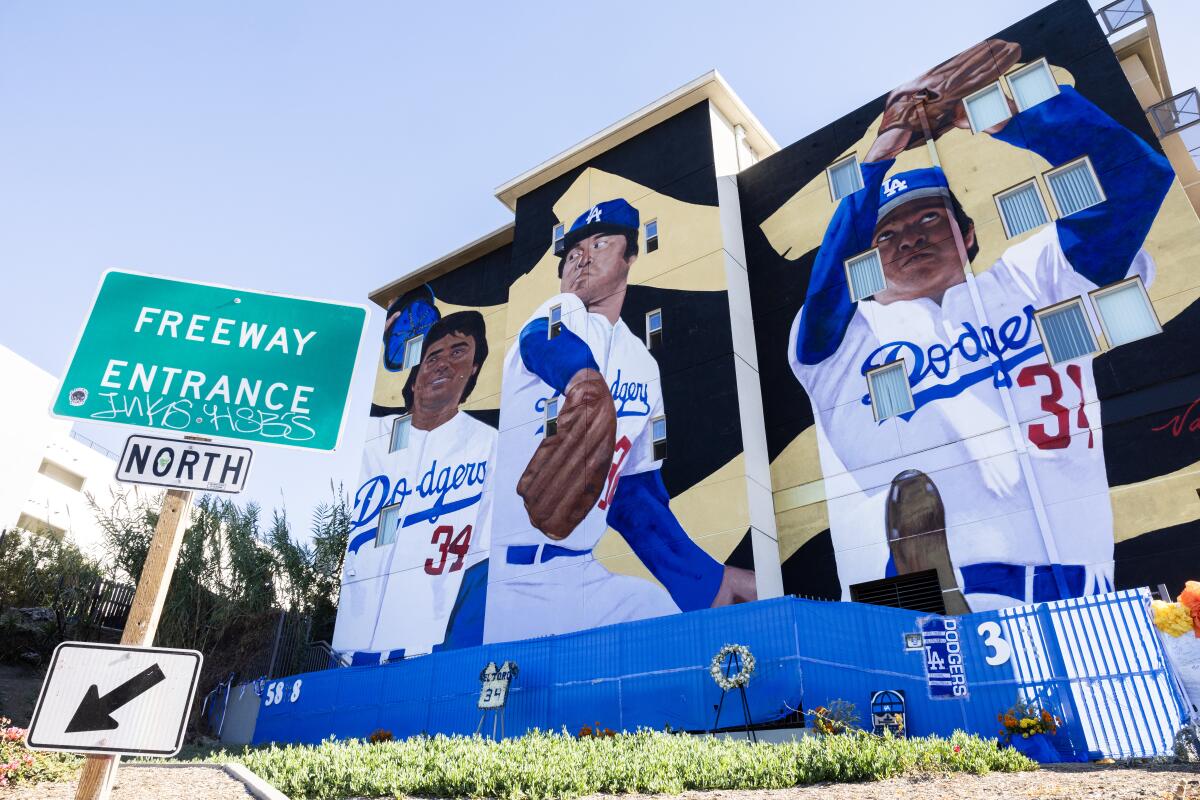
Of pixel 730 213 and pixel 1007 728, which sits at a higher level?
pixel 730 213

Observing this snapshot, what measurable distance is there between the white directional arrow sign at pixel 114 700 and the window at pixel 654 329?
25.5 meters

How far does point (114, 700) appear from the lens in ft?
13.3

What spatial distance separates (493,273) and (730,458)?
17889 mm

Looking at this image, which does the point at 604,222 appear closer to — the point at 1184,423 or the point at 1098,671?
the point at 1184,423

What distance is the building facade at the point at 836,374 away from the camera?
2133 cm

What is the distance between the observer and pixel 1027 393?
2244cm

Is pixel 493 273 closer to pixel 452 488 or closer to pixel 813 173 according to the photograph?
pixel 452 488

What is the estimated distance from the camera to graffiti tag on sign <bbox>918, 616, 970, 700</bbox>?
1689cm

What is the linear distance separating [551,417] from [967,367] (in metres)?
14.3

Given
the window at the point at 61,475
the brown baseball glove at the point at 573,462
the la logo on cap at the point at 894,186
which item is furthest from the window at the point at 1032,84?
the window at the point at 61,475

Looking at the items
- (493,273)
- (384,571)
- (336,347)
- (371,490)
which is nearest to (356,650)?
(384,571)

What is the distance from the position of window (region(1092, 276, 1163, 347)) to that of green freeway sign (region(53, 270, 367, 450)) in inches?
867

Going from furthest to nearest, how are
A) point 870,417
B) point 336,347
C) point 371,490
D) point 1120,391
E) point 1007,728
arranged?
point 371,490, point 870,417, point 1120,391, point 1007,728, point 336,347

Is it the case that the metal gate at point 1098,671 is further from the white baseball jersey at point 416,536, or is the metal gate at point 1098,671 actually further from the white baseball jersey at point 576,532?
the white baseball jersey at point 416,536
